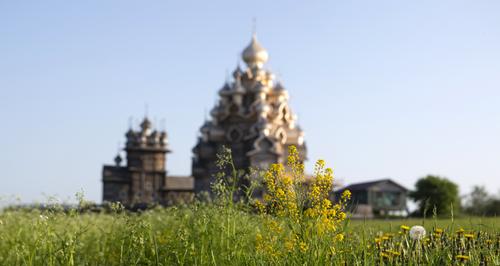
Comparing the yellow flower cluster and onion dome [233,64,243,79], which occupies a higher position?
onion dome [233,64,243,79]

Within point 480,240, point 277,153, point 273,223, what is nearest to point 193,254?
point 273,223

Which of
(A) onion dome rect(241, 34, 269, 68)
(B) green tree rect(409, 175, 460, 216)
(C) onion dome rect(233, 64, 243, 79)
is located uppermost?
(A) onion dome rect(241, 34, 269, 68)

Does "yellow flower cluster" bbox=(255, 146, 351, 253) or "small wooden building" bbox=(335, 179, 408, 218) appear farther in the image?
"small wooden building" bbox=(335, 179, 408, 218)

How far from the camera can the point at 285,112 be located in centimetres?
4888

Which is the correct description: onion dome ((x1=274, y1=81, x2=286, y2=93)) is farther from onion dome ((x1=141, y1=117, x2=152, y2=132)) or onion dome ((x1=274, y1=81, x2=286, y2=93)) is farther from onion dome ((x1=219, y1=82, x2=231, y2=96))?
onion dome ((x1=141, y1=117, x2=152, y2=132))

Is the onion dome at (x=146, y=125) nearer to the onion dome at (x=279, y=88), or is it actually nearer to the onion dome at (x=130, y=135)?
the onion dome at (x=130, y=135)

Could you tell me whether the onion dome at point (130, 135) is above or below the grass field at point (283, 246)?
above

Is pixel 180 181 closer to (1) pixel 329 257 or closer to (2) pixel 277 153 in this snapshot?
(2) pixel 277 153

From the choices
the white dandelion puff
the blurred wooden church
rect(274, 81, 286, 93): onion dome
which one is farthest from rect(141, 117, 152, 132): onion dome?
the white dandelion puff

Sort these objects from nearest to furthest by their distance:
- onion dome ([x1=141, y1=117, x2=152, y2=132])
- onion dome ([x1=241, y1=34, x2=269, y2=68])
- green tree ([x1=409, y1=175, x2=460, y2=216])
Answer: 1. green tree ([x1=409, y1=175, x2=460, y2=216])
2. onion dome ([x1=241, y1=34, x2=269, y2=68])
3. onion dome ([x1=141, y1=117, x2=152, y2=132])

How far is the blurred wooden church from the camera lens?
44969mm

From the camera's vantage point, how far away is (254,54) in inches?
1983

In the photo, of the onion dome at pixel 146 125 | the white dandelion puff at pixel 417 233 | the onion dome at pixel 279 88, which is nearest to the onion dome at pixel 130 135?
the onion dome at pixel 146 125

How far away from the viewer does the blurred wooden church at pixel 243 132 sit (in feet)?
148
